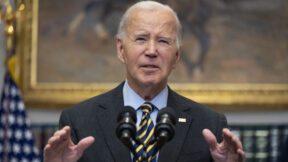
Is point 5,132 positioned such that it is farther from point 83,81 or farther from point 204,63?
point 204,63

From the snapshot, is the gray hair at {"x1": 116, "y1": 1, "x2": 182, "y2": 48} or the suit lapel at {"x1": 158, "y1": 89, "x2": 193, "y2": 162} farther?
the gray hair at {"x1": 116, "y1": 1, "x2": 182, "y2": 48}

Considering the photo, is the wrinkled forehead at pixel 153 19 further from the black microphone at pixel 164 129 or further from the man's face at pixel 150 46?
the black microphone at pixel 164 129

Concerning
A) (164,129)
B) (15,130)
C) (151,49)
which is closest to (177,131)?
(151,49)

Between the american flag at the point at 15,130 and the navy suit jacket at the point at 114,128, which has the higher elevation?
the navy suit jacket at the point at 114,128

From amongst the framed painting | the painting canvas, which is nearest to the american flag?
the framed painting

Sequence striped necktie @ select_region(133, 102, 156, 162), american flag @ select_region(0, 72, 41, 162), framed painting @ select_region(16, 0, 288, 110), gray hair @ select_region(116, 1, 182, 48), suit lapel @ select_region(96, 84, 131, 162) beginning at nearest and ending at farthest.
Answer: striped necktie @ select_region(133, 102, 156, 162)
suit lapel @ select_region(96, 84, 131, 162)
gray hair @ select_region(116, 1, 182, 48)
american flag @ select_region(0, 72, 41, 162)
framed painting @ select_region(16, 0, 288, 110)

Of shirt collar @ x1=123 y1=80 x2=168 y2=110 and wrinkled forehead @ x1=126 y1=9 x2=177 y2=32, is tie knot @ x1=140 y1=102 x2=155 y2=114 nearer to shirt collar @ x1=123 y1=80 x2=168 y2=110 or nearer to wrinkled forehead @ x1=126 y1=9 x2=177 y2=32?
shirt collar @ x1=123 y1=80 x2=168 y2=110

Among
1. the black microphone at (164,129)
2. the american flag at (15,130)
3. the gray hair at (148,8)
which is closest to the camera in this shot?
the black microphone at (164,129)

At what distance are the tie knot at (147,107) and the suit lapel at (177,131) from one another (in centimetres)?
15

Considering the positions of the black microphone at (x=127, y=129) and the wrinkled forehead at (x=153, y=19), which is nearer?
the black microphone at (x=127, y=129)

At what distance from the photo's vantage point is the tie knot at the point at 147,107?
320cm

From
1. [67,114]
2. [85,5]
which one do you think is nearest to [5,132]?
[85,5]

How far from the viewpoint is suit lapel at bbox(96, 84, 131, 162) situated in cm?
305

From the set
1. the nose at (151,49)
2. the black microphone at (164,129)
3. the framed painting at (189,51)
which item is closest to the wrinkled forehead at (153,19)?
the nose at (151,49)
